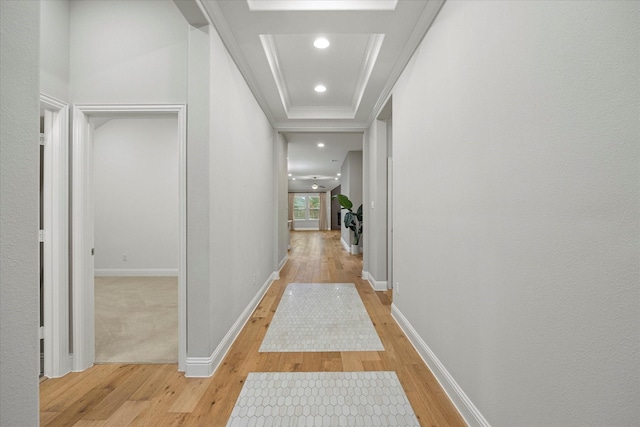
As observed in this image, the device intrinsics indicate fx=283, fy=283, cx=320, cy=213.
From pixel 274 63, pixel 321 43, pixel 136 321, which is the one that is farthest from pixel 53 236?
pixel 321 43

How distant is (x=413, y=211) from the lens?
245 cm

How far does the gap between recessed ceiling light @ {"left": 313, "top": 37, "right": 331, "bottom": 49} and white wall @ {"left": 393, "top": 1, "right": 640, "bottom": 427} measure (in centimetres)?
115

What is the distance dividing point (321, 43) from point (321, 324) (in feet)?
9.08

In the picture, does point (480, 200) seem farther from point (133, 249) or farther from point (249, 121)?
point (133, 249)

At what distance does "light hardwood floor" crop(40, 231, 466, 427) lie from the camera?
161 centimetres

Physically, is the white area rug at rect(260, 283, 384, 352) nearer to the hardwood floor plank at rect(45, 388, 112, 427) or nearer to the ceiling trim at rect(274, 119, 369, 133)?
the hardwood floor plank at rect(45, 388, 112, 427)

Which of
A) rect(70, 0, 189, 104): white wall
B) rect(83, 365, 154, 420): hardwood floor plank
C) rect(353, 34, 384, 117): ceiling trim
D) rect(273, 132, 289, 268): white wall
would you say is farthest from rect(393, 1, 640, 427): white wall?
rect(273, 132, 289, 268): white wall

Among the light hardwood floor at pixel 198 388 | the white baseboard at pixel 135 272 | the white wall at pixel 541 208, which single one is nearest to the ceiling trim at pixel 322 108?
the white wall at pixel 541 208

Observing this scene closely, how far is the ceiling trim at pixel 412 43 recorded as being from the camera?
192 cm

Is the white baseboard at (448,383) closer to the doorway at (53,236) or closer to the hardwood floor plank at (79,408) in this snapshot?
the hardwood floor plank at (79,408)

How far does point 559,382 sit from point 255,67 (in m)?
3.12

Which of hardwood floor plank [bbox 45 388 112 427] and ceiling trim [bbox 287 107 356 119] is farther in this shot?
ceiling trim [bbox 287 107 356 119]

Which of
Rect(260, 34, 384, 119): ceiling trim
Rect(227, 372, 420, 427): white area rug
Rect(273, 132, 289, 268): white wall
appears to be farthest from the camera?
Rect(273, 132, 289, 268): white wall

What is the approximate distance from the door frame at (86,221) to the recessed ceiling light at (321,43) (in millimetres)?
1427
